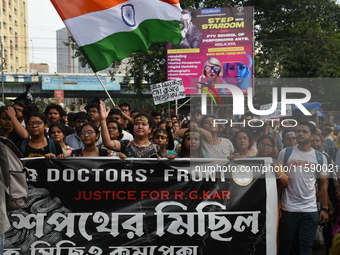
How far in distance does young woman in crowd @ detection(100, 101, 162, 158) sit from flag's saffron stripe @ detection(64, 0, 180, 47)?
0.86 meters

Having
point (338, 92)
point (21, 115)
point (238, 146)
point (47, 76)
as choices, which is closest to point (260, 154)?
point (238, 146)

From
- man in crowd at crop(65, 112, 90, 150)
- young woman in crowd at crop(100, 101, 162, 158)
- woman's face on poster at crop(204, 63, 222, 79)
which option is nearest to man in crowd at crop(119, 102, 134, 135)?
man in crowd at crop(65, 112, 90, 150)

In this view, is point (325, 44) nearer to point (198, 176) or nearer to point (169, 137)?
point (169, 137)

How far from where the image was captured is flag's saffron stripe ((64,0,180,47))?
5801 mm

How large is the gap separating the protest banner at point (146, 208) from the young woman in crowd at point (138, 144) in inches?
7.8

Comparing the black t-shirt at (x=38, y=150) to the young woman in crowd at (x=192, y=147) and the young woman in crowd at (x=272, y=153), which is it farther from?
the young woman in crowd at (x=272, y=153)

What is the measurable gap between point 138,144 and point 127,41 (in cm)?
131

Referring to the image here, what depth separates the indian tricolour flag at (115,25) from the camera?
578 cm

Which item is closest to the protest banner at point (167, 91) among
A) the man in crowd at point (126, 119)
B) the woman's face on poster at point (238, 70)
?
the man in crowd at point (126, 119)

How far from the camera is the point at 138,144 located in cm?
560

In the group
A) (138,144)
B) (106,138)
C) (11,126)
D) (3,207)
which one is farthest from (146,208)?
(11,126)

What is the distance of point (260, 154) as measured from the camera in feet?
18.2

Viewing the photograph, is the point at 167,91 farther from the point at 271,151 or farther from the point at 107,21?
the point at 271,151

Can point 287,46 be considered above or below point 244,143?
above
